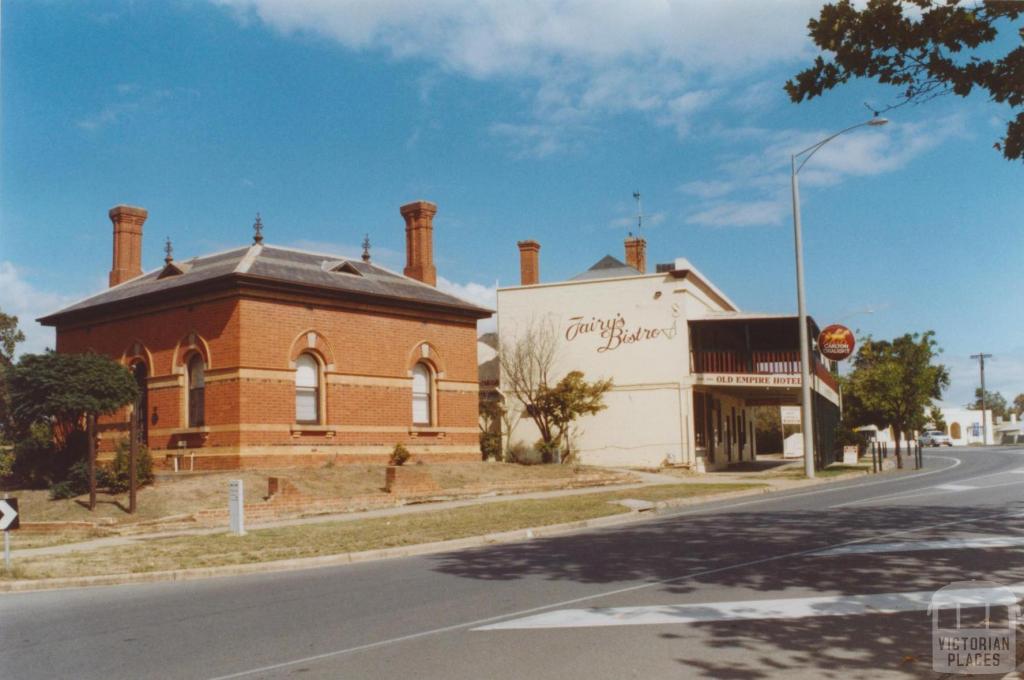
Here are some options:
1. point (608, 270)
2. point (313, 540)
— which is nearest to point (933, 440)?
point (608, 270)

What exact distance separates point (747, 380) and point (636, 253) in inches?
531

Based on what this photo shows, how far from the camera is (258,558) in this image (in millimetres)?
13602

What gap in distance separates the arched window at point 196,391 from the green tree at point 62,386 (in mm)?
3585

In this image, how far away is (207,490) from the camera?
21.4 m

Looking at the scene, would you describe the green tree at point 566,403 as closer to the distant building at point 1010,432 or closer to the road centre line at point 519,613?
the road centre line at point 519,613

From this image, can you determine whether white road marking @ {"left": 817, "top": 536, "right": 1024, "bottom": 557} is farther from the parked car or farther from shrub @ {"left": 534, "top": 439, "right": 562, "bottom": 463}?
the parked car

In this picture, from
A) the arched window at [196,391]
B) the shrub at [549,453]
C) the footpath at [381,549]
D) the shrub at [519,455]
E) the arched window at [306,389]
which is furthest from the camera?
the shrub at [549,453]

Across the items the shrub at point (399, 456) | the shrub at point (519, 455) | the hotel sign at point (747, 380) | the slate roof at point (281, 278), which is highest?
the slate roof at point (281, 278)

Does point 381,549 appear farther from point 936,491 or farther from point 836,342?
point 836,342

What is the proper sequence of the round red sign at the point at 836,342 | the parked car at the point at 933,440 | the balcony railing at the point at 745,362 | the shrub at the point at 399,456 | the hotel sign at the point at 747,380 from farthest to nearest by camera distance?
the parked car at the point at 933,440 < the balcony railing at the point at 745,362 < the hotel sign at the point at 747,380 < the round red sign at the point at 836,342 < the shrub at the point at 399,456

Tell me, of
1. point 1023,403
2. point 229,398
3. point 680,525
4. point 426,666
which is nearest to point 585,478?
point 229,398

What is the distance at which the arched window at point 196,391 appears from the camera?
2612 centimetres

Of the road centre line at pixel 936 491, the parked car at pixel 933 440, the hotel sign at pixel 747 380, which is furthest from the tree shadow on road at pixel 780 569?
the parked car at pixel 933 440

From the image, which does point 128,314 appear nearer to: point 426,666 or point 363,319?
point 363,319
